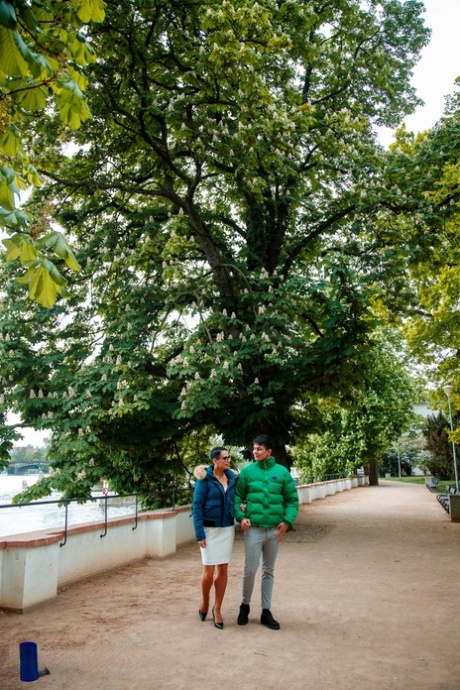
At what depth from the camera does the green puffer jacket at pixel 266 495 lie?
232 inches

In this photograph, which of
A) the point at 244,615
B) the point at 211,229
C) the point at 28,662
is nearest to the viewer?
the point at 28,662

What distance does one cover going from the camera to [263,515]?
5.88 m

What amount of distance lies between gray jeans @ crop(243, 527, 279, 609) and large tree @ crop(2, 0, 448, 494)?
5.57 m

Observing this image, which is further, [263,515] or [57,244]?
[263,515]

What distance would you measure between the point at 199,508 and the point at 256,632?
4.36ft

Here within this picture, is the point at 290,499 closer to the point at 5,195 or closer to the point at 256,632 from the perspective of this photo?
the point at 256,632

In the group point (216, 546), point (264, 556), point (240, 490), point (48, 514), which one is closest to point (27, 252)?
point (240, 490)

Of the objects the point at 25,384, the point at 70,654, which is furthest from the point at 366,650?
the point at 25,384

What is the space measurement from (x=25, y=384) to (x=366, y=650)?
369 inches

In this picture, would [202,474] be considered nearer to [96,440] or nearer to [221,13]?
[96,440]

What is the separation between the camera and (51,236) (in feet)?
9.16

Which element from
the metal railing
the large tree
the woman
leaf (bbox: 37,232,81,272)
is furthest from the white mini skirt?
the large tree

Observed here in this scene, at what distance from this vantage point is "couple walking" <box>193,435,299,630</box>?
5.88m

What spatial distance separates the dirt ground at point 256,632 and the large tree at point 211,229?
4024mm
